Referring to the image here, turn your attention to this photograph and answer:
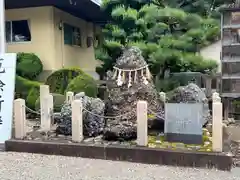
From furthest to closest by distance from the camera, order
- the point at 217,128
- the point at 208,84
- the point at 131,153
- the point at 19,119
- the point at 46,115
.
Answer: the point at 208,84 → the point at 46,115 → the point at 19,119 → the point at 131,153 → the point at 217,128

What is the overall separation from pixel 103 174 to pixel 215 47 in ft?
28.9

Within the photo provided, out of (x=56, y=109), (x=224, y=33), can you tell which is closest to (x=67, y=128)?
(x=56, y=109)

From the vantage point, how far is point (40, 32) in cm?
1198

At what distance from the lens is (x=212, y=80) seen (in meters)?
Answer: 10.2

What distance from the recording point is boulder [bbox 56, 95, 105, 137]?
243 inches

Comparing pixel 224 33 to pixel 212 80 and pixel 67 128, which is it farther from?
pixel 67 128

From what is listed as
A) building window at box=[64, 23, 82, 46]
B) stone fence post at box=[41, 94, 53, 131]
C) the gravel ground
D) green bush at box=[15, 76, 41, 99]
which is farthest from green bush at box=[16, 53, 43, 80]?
the gravel ground

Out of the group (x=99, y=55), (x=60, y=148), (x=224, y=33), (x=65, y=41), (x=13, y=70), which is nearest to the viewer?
(x=60, y=148)

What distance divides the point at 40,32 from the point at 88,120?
6.86 meters

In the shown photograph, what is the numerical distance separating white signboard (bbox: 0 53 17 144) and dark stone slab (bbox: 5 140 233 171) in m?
0.25

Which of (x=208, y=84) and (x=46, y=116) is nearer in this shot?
(x=46, y=116)

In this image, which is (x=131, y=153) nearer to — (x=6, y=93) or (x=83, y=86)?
(x=6, y=93)

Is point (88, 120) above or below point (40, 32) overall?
below

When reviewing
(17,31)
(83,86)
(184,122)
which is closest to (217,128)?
(184,122)
